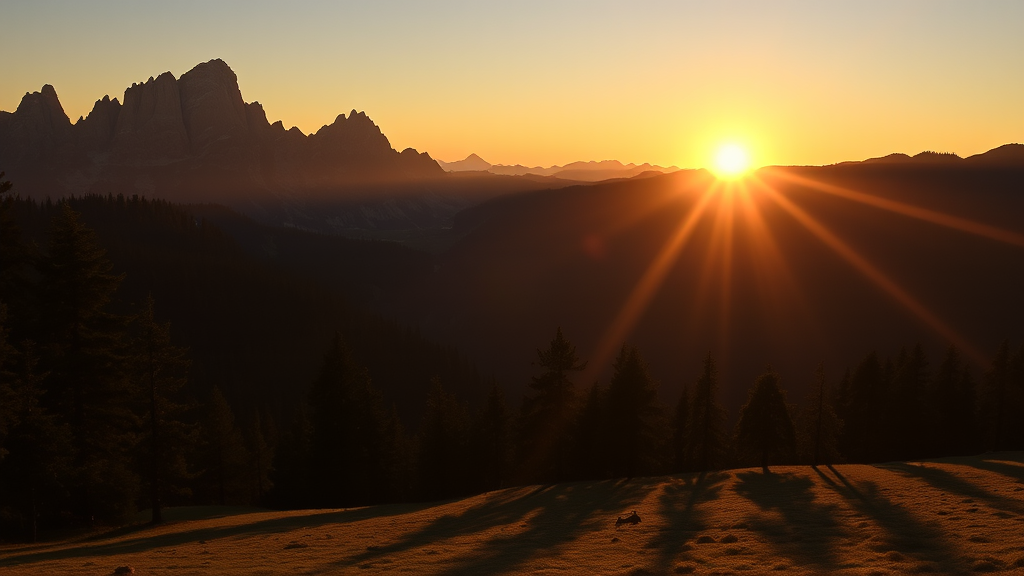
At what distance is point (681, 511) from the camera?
3119 centimetres

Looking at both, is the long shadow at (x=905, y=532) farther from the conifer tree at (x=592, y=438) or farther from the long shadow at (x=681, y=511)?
the conifer tree at (x=592, y=438)

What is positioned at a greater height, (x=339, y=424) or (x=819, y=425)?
(x=339, y=424)

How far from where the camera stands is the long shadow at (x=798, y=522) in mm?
20531

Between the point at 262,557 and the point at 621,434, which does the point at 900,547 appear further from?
the point at 621,434

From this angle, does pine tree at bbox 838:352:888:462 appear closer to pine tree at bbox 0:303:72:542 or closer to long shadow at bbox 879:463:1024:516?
long shadow at bbox 879:463:1024:516

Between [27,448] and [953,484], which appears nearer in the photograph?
[27,448]

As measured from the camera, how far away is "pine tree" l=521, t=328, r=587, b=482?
179 ft

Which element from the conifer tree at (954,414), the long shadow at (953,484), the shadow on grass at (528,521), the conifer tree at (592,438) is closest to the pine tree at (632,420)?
the conifer tree at (592,438)

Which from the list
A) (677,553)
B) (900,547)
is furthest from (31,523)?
(900,547)

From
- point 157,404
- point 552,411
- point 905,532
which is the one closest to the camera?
point 905,532

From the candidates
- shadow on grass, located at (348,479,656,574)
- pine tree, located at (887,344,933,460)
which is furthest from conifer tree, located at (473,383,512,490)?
pine tree, located at (887,344,933,460)

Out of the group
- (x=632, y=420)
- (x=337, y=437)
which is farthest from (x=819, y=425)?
(x=337, y=437)

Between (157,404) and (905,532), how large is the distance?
125 feet

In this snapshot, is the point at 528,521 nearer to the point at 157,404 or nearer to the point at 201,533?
the point at 201,533
